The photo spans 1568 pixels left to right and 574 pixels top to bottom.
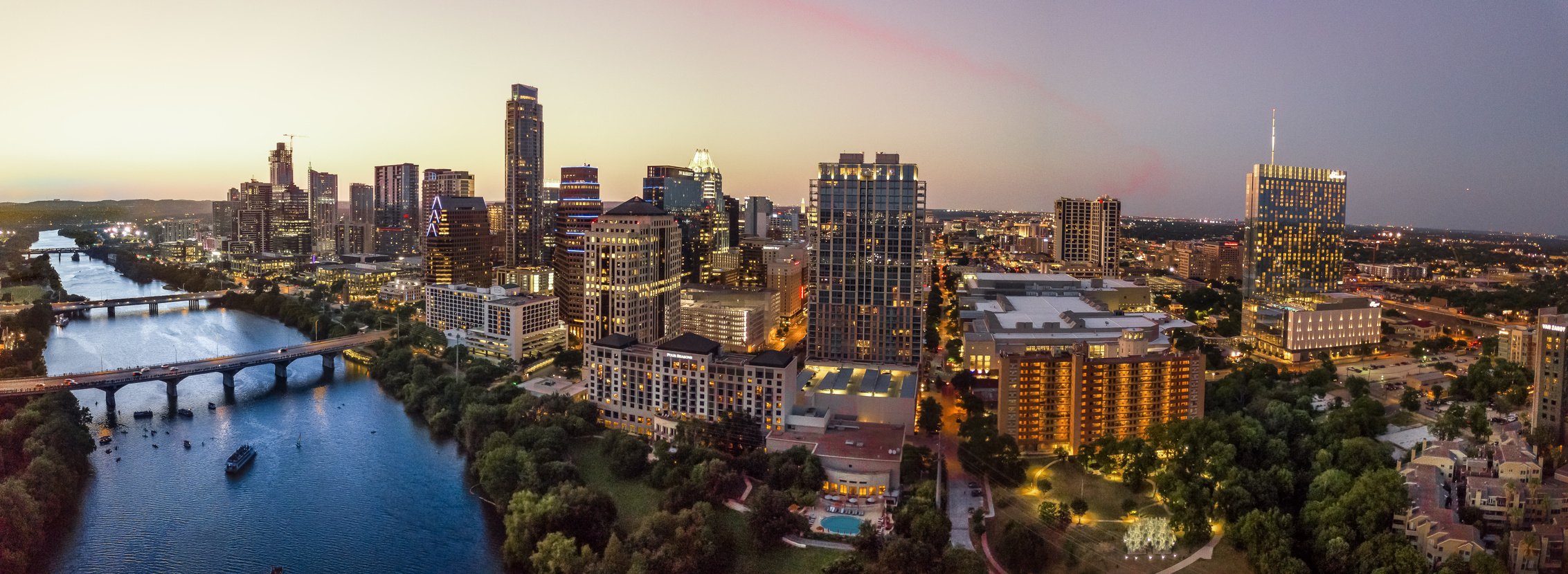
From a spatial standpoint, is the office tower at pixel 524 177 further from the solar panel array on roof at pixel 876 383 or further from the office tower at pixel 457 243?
the solar panel array on roof at pixel 876 383

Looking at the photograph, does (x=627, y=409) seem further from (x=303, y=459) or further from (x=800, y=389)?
(x=303, y=459)

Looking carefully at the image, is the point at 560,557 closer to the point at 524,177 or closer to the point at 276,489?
the point at 276,489

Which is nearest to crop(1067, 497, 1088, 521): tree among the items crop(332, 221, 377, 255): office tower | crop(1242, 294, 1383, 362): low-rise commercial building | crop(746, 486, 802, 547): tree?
crop(746, 486, 802, 547): tree

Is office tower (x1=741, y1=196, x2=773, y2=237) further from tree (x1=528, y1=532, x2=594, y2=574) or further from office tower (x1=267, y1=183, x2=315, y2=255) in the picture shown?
tree (x1=528, y1=532, x2=594, y2=574)

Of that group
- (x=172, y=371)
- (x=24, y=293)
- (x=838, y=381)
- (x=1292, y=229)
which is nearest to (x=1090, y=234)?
(x=1292, y=229)

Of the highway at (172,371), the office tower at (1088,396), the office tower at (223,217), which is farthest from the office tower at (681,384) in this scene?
the office tower at (223,217)
